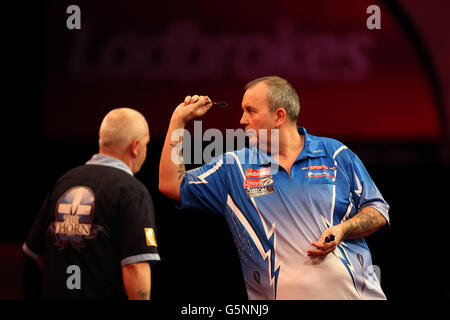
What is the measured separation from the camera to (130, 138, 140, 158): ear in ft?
8.88

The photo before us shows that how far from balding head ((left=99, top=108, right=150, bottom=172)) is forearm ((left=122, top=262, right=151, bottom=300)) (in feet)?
1.96

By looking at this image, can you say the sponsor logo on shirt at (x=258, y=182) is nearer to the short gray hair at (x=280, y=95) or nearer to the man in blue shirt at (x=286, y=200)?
the man in blue shirt at (x=286, y=200)

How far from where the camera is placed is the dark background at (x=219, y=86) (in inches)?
179

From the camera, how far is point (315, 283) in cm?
232

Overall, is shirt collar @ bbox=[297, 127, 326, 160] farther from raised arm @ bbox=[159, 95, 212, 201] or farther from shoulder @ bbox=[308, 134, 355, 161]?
raised arm @ bbox=[159, 95, 212, 201]

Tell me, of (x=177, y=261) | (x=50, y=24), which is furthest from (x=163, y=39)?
(x=177, y=261)

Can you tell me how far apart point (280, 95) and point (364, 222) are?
79 cm

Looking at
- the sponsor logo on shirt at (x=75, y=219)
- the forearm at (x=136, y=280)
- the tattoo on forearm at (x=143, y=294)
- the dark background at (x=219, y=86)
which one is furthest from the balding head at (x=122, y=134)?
the dark background at (x=219, y=86)

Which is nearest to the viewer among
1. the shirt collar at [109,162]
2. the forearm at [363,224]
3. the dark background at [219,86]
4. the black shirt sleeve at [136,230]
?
the forearm at [363,224]

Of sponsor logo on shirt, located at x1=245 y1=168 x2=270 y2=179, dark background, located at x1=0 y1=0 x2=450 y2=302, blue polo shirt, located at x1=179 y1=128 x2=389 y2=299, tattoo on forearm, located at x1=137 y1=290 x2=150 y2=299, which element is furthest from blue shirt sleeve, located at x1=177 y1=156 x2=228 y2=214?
dark background, located at x1=0 y1=0 x2=450 y2=302

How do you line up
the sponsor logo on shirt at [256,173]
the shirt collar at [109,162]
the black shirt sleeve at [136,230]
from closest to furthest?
the black shirt sleeve at [136,230] < the sponsor logo on shirt at [256,173] < the shirt collar at [109,162]

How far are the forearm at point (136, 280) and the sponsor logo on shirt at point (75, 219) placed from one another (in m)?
0.25
